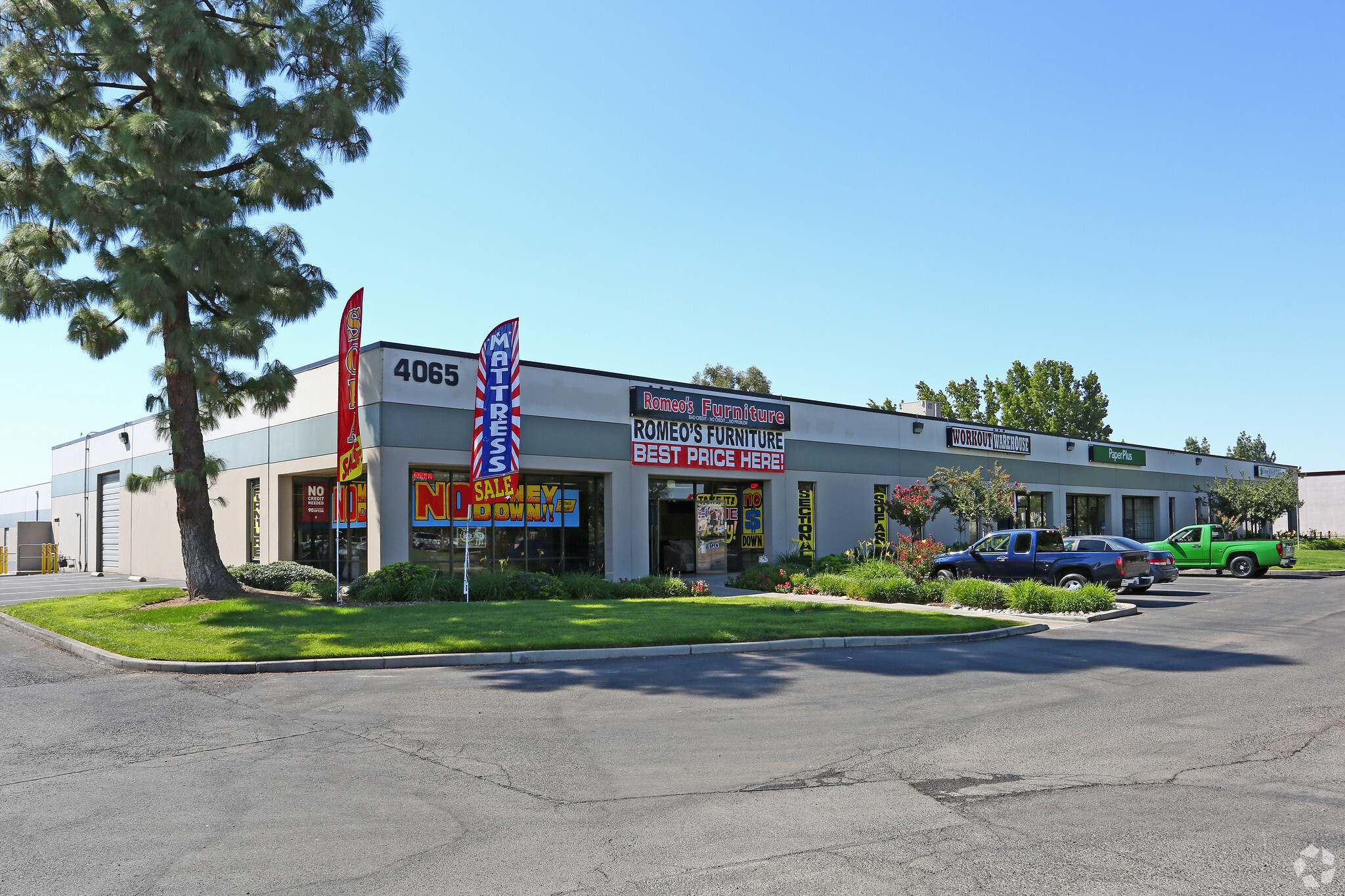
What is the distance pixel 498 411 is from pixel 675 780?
1459 centimetres

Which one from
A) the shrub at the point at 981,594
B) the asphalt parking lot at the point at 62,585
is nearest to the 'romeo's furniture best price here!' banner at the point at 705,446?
the shrub at the point at 981,594

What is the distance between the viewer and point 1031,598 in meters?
18.9

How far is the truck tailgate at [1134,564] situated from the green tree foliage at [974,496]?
6978mm

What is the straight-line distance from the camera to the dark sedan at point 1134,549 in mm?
22844

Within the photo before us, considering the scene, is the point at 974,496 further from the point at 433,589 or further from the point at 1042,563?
the point at 433,589

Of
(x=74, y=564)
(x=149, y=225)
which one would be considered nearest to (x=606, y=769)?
(x=149, y=225)

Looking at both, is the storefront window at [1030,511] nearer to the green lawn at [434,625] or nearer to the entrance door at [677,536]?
the entrance door at [677,536]

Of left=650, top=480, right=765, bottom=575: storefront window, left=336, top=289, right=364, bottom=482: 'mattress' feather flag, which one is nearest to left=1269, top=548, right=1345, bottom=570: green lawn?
left=650, top=480, right=765, bottom=575: storefront window

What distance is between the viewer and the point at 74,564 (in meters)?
38.3

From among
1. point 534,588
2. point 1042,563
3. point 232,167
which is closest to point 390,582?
point 534,588

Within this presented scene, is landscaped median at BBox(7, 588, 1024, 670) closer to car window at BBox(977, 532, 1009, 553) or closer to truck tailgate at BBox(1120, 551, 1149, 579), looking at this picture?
car window at BBox(977, 532, 1009, 553)

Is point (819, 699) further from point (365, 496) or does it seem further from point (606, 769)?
point (365, 496)

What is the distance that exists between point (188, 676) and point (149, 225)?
992 cm

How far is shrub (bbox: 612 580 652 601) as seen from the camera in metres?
21.2
